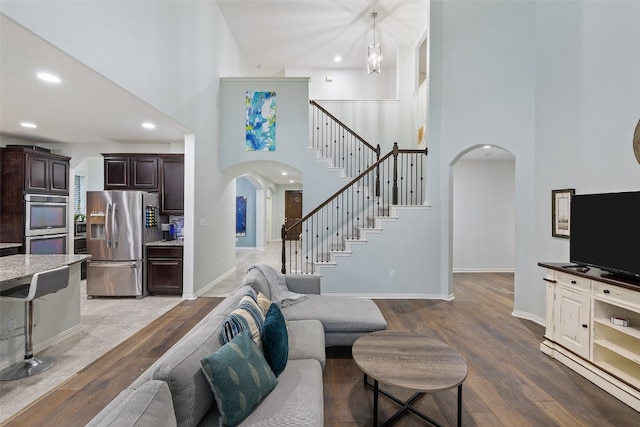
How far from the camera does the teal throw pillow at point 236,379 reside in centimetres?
146

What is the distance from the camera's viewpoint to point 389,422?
209cm

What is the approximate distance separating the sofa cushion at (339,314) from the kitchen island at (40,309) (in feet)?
8.08

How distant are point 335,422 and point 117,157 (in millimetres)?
5644

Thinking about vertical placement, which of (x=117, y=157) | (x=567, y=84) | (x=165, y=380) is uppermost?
(x=567, y=84)

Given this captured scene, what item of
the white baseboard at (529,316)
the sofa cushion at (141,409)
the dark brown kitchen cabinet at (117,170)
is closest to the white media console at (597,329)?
the white baseboard at (529,316)

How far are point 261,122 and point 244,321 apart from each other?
4848 mm

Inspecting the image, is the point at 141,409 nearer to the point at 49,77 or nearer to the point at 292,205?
the point at 49,77

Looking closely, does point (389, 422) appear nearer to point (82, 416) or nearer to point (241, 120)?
point (82, 416)

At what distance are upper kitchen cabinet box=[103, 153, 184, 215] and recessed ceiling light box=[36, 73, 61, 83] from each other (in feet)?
8.35

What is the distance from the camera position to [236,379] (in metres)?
1.51

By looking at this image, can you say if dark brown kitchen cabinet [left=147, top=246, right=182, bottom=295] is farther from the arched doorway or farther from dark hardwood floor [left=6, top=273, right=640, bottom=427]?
the arched doorway

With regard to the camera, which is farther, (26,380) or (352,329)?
(352,329)

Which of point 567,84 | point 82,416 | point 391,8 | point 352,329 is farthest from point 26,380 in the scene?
point 391,8

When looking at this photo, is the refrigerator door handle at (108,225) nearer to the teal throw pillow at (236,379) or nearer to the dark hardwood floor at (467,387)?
the dark hardwood floor at (467,387)
